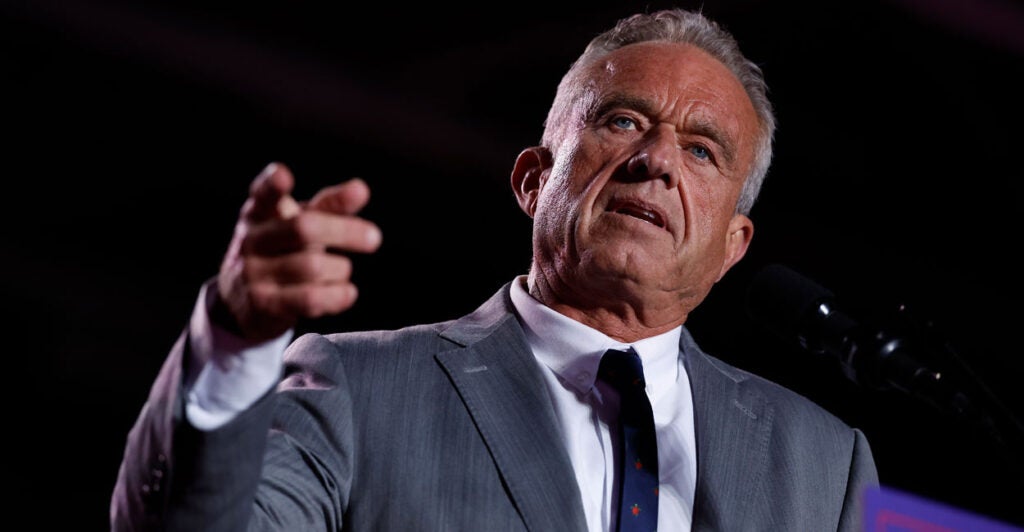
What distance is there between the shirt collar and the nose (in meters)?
0.32

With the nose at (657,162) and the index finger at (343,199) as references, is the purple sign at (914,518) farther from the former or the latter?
the index finger at (343,199)

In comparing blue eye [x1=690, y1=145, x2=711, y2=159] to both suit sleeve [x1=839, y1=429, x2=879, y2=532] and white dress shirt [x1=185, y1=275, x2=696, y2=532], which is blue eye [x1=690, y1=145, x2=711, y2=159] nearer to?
white dress shirt [x1=185, y1=275, x2=696, y2=532]

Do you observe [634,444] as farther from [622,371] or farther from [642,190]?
[642,190]

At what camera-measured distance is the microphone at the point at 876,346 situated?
154cm

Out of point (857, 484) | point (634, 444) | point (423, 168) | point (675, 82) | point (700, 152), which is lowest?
point (857, 484)

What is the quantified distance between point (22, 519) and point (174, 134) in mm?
1129

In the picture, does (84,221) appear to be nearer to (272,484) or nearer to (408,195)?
(408,195)

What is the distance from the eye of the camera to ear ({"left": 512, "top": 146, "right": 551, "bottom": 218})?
2.39 meters

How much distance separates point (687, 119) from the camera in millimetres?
2168

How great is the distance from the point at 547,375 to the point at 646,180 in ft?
1.39

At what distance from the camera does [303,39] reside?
304cm

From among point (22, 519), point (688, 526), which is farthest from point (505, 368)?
point (22, 519)

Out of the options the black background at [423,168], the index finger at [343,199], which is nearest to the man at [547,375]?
the index finger at [343,199]

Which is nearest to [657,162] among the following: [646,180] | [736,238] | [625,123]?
[646,180]
